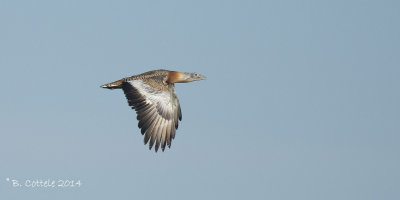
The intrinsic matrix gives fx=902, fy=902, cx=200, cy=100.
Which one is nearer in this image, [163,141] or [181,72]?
[163,141]

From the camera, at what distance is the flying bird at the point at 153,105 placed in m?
34.5

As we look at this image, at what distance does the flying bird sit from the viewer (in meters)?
34.5

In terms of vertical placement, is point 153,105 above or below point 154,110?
above

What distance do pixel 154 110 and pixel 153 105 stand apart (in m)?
0.23

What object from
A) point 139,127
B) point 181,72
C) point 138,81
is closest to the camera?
point 139,127

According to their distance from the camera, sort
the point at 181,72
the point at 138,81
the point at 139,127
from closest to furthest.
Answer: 1. the point at 139,127
2. the point at 138,81
3. the point at 181,72

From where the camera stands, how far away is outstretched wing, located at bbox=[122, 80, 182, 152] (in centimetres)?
3450

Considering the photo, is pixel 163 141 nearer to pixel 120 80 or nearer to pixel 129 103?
pixel 129 103

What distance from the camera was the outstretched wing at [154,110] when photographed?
113 ft

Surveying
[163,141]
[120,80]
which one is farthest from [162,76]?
[163,141]

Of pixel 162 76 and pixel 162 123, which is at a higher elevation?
pixel 162 76

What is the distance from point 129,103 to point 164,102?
64.7 inches

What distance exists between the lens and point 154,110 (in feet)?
115

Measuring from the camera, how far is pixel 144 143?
34281 millimetres
